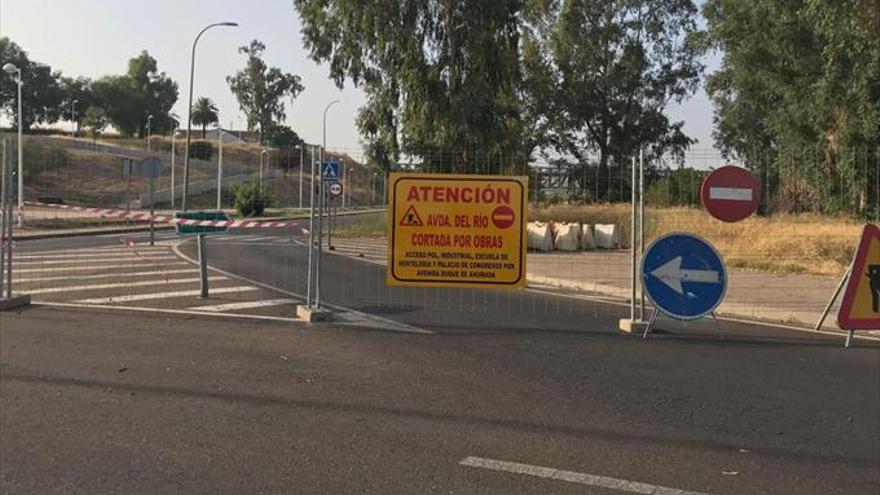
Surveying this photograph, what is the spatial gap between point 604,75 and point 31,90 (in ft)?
303

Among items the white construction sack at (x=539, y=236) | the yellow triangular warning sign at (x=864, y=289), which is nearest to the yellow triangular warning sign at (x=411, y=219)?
the yellow triangular warning sign at (x=864, y=289)

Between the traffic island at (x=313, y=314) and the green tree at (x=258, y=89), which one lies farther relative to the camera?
the green tree at (x=258, y=89)

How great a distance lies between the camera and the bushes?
46562 millimetres

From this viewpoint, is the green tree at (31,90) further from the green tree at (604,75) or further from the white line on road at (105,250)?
the white line on road at (105,250)

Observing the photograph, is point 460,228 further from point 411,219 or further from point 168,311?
point 168,311

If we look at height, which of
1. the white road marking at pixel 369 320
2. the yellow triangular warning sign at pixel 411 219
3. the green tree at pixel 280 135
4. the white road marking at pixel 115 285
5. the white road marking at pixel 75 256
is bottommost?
the white road marking at pixel 369 320

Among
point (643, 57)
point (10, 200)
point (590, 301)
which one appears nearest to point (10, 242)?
point (10, 200)

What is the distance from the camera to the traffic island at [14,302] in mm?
10232

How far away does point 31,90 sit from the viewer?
364ft

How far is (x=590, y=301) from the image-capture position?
495 inches

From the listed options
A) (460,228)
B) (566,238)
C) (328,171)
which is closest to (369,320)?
(460,228)

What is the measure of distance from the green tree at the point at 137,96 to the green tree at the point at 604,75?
89299 millimetres

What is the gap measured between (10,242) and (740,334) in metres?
9.65

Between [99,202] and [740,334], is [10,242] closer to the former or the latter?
[740,334]
